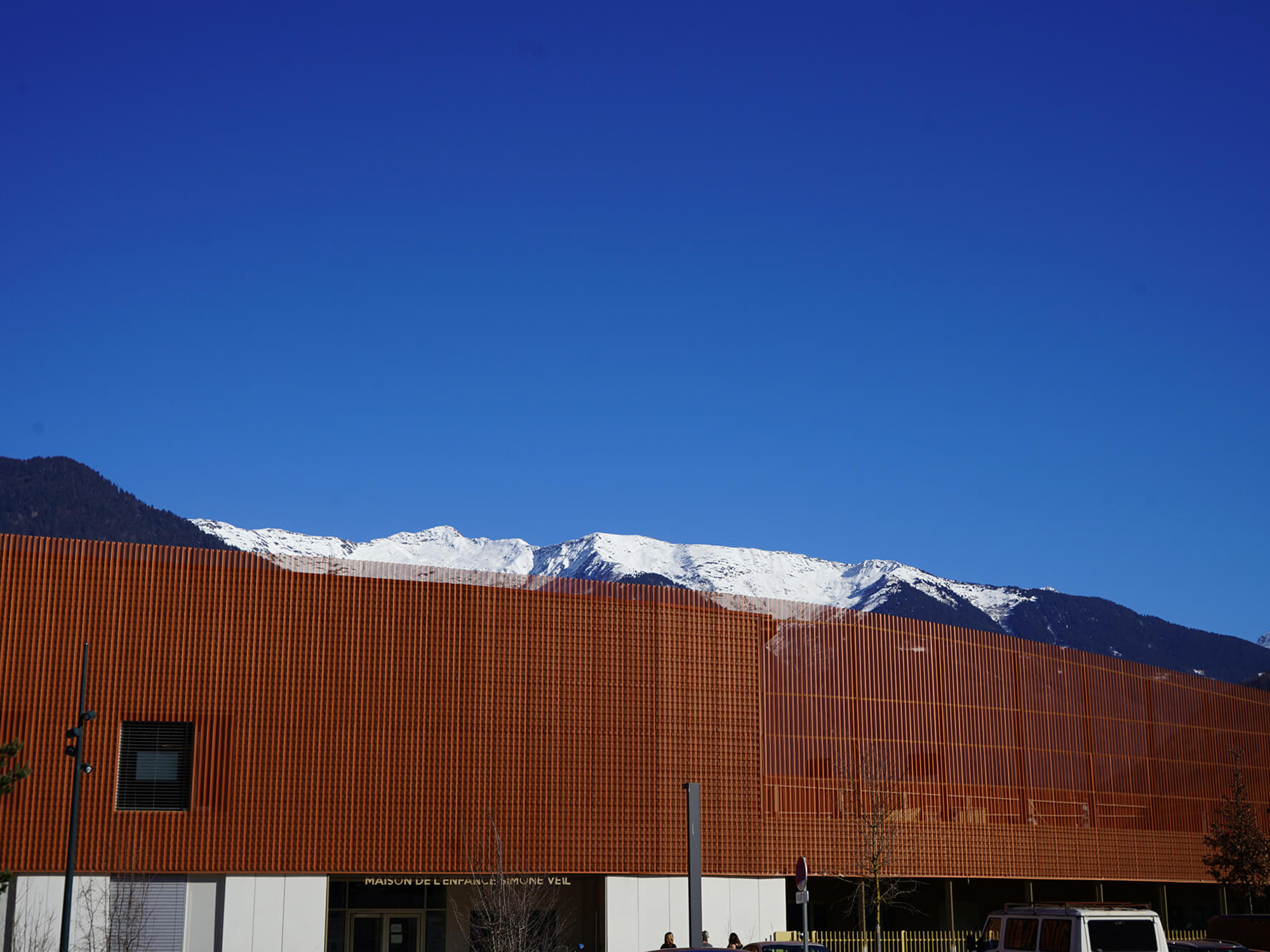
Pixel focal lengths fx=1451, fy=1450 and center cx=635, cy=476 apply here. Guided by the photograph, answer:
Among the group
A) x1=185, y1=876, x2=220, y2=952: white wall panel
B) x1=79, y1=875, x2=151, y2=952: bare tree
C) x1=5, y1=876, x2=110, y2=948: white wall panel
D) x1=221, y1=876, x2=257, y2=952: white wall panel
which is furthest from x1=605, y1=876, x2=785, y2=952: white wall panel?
x1=5, y1=876, x2=110, y2=948: white wall panel

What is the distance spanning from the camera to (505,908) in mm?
44219

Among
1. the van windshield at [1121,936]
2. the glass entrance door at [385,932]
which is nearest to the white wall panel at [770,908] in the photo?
the glass entrance door at [385,932]

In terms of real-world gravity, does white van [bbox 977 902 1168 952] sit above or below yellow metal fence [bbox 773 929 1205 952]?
above

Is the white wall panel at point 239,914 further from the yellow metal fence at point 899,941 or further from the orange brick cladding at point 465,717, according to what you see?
the yellow metal fence at point 899,941

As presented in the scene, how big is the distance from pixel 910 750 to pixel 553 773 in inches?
581

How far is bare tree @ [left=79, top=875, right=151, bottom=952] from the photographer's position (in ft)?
136

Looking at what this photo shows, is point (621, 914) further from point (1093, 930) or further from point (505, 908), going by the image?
point (1093, 930)

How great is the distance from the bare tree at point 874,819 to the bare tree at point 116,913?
23.4 m

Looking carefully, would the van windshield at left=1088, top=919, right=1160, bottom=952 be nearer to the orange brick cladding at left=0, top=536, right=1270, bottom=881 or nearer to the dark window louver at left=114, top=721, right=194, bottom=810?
the orange brick cladding at left=0, top=536, right=1270, bottom=881

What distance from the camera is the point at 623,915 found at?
46562 millimetres

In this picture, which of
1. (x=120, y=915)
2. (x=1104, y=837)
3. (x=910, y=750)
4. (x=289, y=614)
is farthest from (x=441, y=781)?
(x=1104, y=837)

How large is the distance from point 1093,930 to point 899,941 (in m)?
29.1

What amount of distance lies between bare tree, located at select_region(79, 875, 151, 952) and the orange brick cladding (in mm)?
581

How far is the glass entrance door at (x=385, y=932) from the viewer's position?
156 feet
